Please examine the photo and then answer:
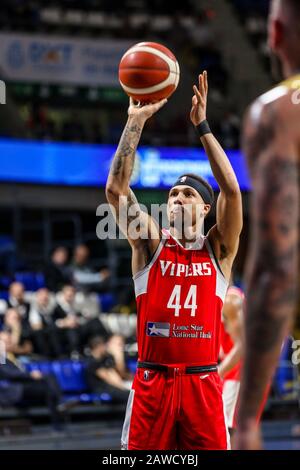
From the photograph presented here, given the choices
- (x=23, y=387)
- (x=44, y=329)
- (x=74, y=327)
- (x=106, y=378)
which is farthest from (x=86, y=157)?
(x=23, y=387)

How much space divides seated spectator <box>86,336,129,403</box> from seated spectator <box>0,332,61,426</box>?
53 centimetres

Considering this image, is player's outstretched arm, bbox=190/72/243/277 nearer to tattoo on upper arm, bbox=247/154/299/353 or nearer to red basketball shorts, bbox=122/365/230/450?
red basketball shorts, bbox=122/365/230/450

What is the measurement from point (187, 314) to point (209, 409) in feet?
1.53

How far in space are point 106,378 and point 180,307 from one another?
23.7 ft

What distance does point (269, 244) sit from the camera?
2379mm

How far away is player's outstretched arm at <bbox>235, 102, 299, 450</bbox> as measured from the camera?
236cm

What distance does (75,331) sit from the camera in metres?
12.5

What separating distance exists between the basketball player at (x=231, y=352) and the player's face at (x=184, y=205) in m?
1.66

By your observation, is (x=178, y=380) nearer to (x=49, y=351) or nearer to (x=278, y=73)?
(x=278, y=73)

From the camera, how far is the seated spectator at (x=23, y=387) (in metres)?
11.0

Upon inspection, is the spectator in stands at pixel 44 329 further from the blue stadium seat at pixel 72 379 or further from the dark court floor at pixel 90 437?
the dark court floor at pixel 90 437

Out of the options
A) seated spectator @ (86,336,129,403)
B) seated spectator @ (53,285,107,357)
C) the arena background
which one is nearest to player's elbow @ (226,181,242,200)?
the arena background

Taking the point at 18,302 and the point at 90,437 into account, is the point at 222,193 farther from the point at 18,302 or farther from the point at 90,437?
Result: the point at 18,302
